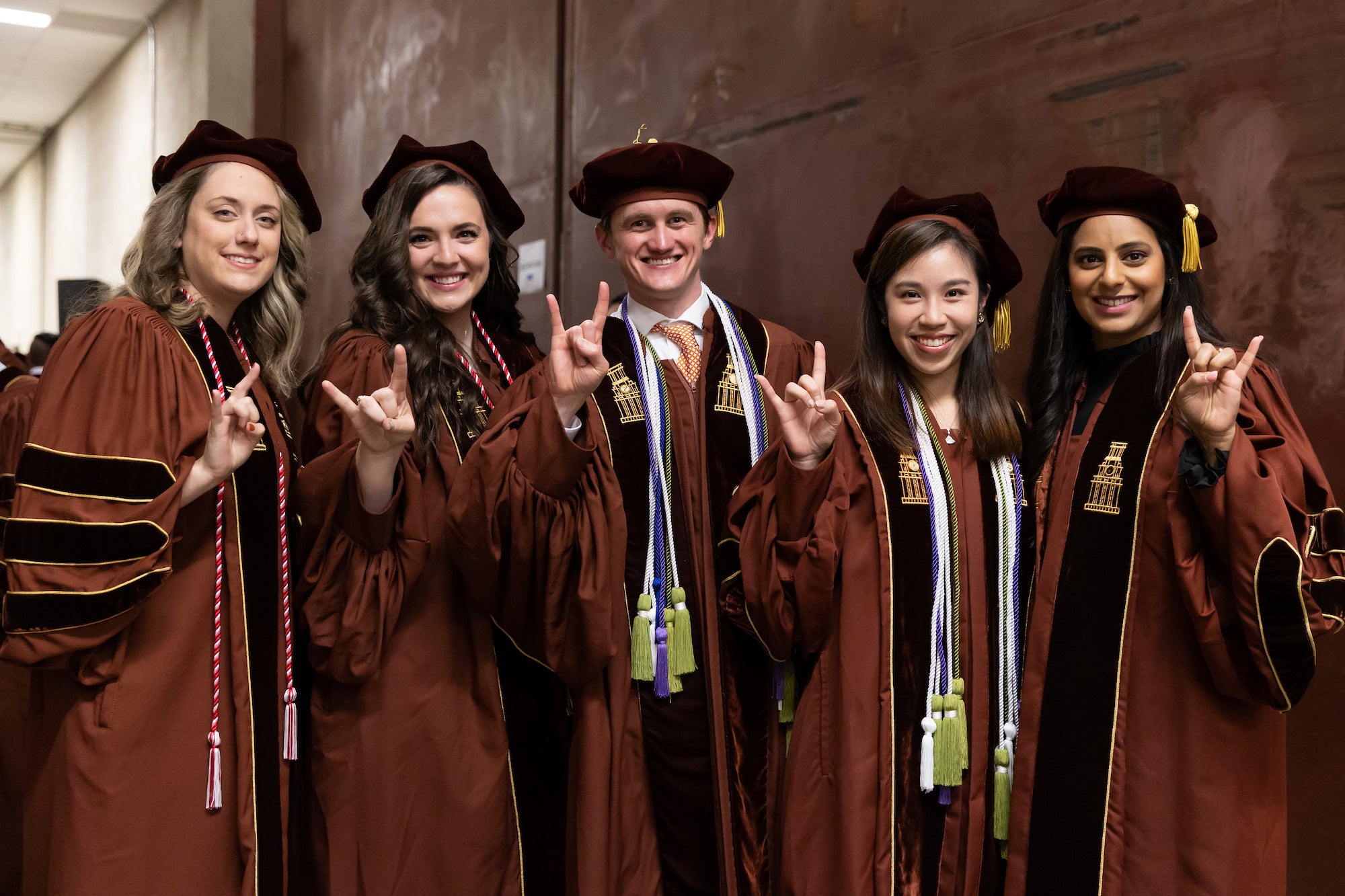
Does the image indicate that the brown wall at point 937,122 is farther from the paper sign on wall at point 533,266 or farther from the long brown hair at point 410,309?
the long brown hair at point 410,309

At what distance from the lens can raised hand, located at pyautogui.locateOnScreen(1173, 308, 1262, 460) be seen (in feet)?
7.13

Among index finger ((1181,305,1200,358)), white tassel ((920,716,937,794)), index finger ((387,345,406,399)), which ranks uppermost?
index finger ((1181,305,1200,358))

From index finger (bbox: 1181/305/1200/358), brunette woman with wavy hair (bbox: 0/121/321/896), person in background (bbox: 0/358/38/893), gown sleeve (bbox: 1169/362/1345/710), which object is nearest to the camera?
gown sleeve (bbox: 1169/362/1345/710)

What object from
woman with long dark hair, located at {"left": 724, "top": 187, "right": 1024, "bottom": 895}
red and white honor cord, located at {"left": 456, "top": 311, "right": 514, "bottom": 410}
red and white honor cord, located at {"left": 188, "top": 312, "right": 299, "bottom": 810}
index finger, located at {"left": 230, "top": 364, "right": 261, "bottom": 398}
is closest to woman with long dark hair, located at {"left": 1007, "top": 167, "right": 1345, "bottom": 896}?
woman with long dark hair, located at {"left": 724, "top": 187, "right": 1024, "bottom": 895}

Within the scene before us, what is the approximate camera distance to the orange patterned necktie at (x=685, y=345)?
2904mm

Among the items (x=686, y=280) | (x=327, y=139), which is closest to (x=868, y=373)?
(x=686, y=280)

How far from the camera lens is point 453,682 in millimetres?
2818

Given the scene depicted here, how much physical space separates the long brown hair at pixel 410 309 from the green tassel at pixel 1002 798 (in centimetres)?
155

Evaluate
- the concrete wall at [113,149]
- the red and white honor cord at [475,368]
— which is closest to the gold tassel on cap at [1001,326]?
the red and white honor cord at [475,368]

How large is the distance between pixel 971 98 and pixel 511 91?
2854 millimetres

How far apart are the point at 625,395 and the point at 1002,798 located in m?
1.32

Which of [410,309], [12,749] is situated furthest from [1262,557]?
[12,749]

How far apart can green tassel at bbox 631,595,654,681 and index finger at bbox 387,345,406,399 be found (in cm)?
77

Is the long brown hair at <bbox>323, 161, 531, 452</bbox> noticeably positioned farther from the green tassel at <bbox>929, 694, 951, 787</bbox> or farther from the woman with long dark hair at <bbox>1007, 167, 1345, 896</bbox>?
the woman with long dark hair at <bbox>1007, 167, 1345, 896</bbox>
